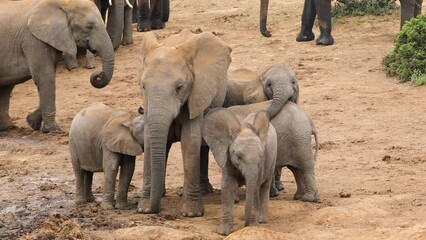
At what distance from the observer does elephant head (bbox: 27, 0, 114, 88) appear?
1208 centimetres

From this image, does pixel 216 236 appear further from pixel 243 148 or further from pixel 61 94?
pixel 61 94

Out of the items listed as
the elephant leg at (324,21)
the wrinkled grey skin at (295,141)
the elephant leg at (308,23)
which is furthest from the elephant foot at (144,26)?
the wrinkled grey skin at (295,141)

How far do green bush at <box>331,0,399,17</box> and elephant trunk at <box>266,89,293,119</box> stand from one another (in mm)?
8868

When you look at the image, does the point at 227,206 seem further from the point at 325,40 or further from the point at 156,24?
the point at 156,24

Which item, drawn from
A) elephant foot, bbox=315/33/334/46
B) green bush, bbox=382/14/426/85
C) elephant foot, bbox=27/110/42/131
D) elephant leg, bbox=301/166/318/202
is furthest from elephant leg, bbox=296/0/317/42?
elephant leg, bbox=301/166/318/202

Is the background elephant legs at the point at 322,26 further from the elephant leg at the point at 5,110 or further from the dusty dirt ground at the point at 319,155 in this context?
the elephant leg at the point at 5,110

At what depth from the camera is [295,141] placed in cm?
932

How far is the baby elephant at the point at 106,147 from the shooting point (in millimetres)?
9078

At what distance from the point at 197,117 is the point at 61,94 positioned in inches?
240

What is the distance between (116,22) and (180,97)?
720cm

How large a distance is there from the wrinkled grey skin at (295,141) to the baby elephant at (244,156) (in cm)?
56

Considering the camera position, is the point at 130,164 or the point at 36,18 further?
the point at 36,18

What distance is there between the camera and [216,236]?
838cm

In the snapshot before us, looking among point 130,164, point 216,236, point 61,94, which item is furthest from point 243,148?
point 61,94
